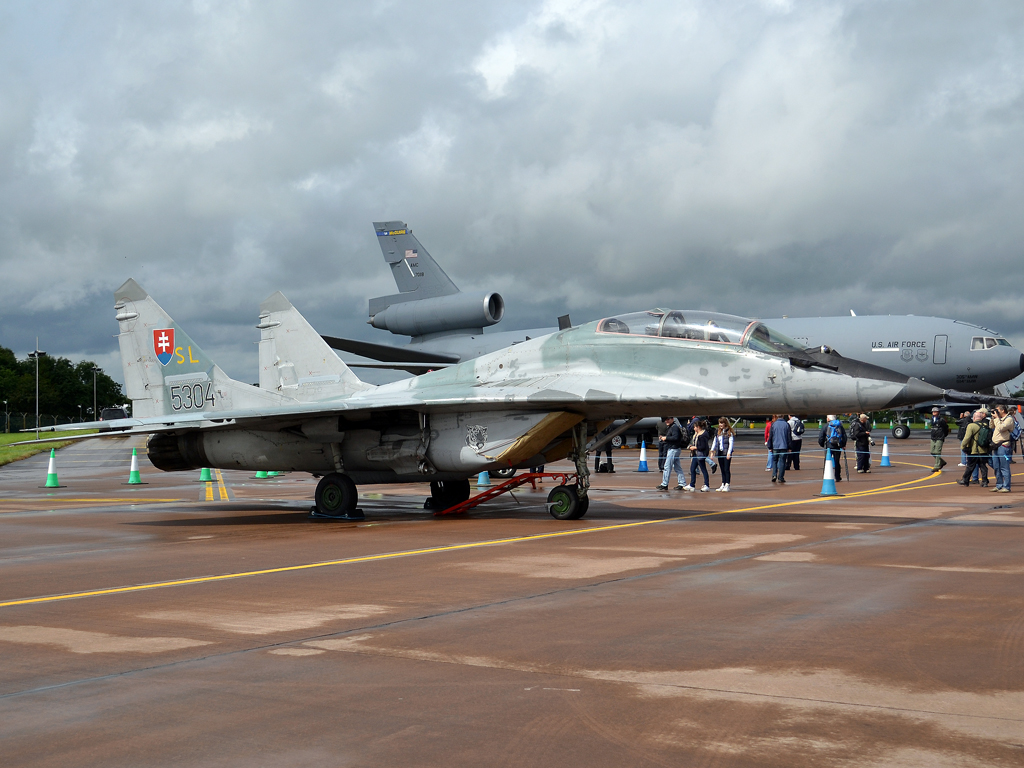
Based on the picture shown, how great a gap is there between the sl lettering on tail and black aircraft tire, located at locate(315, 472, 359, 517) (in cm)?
445

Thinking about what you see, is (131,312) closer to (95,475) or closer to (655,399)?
(655,399)

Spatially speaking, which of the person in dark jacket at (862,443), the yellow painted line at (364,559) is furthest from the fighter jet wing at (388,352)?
the yellow painted line at (364,559)

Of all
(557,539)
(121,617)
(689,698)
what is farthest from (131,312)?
(689,698)

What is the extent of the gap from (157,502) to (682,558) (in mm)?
Result: 12804

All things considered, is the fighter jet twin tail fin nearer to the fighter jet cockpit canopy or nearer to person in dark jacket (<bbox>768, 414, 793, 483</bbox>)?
the fighter jet cockpit canopy

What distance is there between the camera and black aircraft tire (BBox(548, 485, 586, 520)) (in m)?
13.7

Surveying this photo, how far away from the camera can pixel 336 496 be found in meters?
14.8

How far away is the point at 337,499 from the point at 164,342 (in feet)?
16.6

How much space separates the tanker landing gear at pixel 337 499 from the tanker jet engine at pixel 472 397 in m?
0.03

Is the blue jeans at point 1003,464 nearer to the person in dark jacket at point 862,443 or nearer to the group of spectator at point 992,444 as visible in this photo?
the group of spectator at point 992,444

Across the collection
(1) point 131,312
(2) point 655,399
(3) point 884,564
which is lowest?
(3) point 884,564

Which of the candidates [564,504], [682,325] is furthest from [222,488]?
[682,325]

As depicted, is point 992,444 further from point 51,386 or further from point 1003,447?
point 51,386

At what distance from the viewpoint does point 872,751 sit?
3.80m
